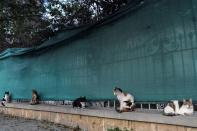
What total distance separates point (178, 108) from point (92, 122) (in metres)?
3.05

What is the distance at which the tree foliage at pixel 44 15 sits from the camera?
13117mm

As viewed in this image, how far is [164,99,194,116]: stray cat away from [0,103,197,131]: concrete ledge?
107 mm

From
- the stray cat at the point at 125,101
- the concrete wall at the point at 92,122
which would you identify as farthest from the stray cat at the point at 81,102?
the stray cat at the point at 125,101

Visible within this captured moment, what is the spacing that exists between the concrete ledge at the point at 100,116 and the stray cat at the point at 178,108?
11 cm

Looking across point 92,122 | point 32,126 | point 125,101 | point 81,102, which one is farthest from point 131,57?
point 32,126

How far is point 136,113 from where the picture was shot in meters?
7.64

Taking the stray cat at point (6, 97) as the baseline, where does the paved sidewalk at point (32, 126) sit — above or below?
below

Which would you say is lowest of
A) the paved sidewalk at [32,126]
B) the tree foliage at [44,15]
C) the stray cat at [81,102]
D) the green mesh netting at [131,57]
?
the paved sidewalk at [32,126]

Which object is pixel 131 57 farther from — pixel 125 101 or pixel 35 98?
pixel 35 98

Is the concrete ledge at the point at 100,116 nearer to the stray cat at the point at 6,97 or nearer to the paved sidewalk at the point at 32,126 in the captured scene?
the paved sidewalk at the point at 32,126

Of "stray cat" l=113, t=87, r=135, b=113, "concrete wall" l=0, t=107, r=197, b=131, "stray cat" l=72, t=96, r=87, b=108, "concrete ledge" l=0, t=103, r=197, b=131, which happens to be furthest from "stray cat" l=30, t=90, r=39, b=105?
"stray cat" l=113, t=87, r=135, b=113

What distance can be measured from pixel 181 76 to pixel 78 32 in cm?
424

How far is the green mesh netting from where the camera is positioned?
696 centimetres

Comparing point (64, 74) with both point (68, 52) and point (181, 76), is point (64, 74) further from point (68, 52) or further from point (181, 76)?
point (181, 76)
